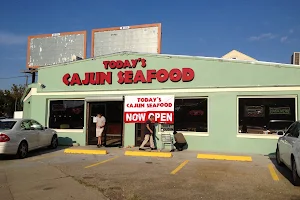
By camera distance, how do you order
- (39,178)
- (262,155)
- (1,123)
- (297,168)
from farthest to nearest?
(262,155), (1,123), (39,178), (297,168)

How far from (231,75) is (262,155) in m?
3.67

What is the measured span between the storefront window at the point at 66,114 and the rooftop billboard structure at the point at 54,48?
5550 millimetres

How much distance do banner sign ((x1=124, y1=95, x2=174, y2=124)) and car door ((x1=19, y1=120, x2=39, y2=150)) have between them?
425 cm

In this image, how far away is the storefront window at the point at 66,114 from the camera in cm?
1563

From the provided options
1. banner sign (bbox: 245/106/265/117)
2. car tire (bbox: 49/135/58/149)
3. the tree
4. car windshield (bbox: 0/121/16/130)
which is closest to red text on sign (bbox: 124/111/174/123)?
banner sign (bbox: 245/106/265/117)

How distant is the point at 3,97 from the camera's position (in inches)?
2291

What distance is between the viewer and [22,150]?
11453 millimetres

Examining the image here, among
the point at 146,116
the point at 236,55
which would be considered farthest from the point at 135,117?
the point at 236,55

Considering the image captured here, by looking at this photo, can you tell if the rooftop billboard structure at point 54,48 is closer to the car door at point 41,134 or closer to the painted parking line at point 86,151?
the car door at point 41,134

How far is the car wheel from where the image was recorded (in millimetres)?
11280

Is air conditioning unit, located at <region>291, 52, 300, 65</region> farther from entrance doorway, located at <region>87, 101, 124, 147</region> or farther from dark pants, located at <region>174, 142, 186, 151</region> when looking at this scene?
entrance doorway, located at <region>87, 101, 124, 147</region>

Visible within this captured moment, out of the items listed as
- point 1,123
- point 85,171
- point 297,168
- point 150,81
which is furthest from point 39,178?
point 150,81

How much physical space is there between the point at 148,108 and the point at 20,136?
5.77m

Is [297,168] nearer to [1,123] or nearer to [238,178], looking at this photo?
[238,178]
